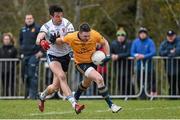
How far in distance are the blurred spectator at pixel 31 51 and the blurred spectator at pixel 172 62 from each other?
3622 mm

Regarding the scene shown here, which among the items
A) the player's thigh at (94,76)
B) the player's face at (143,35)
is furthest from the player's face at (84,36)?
the player's face at (143,35)

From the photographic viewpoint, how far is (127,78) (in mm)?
24328

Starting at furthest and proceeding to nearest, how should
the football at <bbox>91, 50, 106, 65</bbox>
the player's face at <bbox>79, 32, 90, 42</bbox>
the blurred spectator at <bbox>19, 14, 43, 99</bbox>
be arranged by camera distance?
the blurred spectator at <bbox>19, 14, 43, 99</bbox>, the football at <bbox>91, 50, 106, 65</bbox>, the player's face at <bbox>79, 32, 90, 42</bbox>

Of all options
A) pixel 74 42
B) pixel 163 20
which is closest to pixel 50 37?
pixel 74 42

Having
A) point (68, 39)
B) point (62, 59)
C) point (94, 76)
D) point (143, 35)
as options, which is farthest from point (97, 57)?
point (143, 35)

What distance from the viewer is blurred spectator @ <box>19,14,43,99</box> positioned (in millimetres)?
23906

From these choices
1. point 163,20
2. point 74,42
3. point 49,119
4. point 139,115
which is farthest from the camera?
point 163,20

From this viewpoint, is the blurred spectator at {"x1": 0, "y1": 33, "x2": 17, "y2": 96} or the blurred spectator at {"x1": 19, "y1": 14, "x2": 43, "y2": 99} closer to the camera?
the blurred spectator at {"x1": 19, "y1": 14, "x2": 43, "y2": 99}

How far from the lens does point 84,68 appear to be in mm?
17734

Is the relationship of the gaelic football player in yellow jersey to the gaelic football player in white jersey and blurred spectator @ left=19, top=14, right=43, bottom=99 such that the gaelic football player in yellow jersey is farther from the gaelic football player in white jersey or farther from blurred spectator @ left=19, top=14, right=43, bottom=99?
blurred spectator @ left=19, top=14, right=43, bottom=99

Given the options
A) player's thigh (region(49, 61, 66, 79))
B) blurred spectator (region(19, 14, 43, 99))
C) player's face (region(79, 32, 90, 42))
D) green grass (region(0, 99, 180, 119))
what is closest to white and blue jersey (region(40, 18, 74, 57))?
player's thigh (region(49, 61, 66, 79))

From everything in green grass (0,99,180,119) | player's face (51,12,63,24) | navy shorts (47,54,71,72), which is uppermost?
player's face (51,12,63,24)

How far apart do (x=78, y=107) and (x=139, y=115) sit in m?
1.23

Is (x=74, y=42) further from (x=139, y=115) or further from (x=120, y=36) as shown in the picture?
(x=120, y=36)
